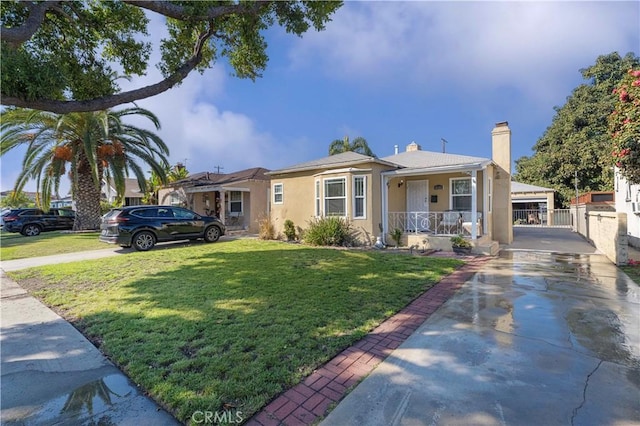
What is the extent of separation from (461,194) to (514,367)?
1103 cm

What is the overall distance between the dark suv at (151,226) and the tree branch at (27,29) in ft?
23.8

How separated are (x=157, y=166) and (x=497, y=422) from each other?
20.4 m

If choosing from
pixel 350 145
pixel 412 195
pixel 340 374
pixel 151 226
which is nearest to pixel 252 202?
pixel 151 226

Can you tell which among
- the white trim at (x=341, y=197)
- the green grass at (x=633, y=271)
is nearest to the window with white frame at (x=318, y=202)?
the white trim at (x=341, y=197)

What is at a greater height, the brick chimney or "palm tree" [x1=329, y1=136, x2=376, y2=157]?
"palm tree" [x1=329, y1=136, x2=376, y2=157]

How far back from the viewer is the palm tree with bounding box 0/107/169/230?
54.4ft

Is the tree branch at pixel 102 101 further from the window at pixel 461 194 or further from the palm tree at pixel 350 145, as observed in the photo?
the palm tree at pixel 350 145

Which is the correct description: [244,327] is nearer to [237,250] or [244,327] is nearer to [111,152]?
[237,250]

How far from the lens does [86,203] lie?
19578 millimetres

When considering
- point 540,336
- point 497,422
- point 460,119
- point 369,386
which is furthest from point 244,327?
point 460,119

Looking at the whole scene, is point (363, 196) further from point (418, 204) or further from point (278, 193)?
point (278, 193)

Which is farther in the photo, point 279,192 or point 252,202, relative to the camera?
point 252,202

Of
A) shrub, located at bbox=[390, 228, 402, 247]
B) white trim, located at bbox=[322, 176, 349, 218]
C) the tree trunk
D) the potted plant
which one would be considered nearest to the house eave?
white trim, located at bbox=[322, 176, 349, 218]

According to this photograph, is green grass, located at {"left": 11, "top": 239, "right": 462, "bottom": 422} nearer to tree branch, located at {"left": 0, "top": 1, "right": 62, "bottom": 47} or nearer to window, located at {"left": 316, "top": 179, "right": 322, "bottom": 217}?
window, located at {"left": 316, "top": 179, "right": 322, "bottom": 217}
